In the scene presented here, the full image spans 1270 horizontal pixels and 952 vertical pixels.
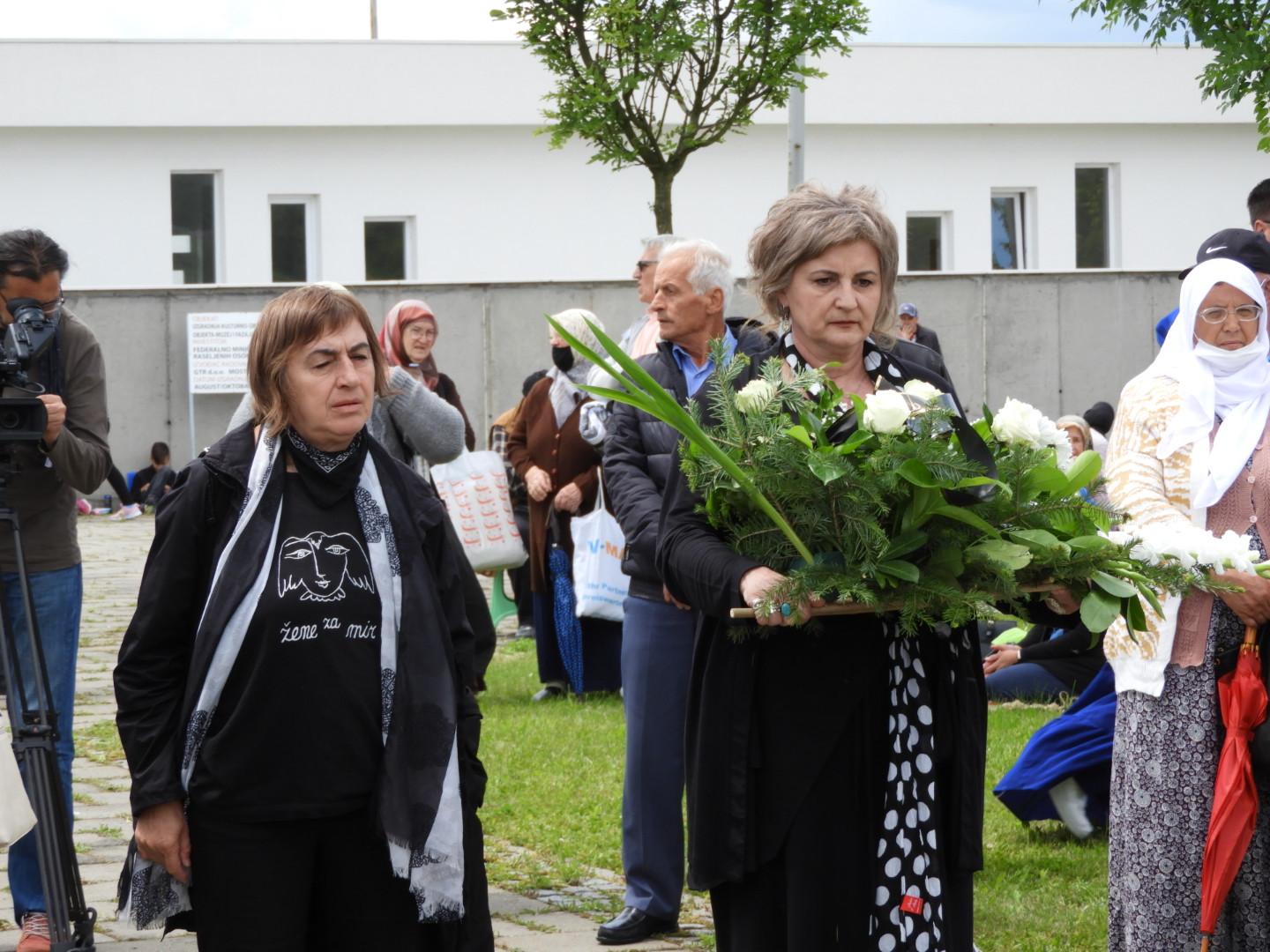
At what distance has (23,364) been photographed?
5160 millimetres

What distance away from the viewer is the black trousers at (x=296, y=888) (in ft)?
11.3

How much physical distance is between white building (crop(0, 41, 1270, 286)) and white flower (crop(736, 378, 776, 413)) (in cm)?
2808

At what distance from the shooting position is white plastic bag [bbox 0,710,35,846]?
4.51 meters

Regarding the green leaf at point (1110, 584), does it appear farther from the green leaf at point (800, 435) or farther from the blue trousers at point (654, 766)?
the blue trousers at point (654, 766)

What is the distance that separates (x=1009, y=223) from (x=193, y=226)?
631 inches

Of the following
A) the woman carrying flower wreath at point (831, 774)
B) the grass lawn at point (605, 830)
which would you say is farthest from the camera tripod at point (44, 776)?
the woman carrying flower wreath at point (831, 774)

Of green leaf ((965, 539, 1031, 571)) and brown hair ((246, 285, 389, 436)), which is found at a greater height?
brown hair ((246, 285, 389, 436))

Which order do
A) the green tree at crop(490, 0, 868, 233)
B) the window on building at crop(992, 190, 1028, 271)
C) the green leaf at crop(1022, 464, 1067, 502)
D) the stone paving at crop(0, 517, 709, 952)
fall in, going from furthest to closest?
the window on building at crop(992, 190, 1028, 271) < the green tree at crop(490, 0, 868, 233) < the stone paving at crop(0, 517, 709, 952) < the green leaf at crop(1022, 464, 1067, 502)

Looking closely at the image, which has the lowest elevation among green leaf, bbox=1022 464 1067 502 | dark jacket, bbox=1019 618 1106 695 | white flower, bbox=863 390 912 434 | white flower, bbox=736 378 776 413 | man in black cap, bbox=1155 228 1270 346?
dark jacket, bbox=1019 618 1106 695

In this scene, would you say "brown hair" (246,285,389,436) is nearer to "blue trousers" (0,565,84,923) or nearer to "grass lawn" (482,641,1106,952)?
"blue trousers" (0,565,84,923)

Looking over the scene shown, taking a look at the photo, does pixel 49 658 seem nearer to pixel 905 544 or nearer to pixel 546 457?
pixel 905 544

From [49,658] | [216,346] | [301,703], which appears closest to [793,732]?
[301,703]

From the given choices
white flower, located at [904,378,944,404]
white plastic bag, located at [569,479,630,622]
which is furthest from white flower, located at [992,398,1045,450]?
white plastic bag, located at [569,479,630,622]

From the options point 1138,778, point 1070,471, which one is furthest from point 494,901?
point 1070,471
